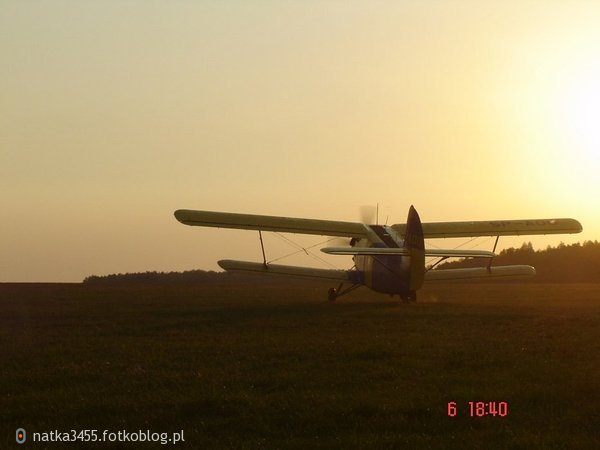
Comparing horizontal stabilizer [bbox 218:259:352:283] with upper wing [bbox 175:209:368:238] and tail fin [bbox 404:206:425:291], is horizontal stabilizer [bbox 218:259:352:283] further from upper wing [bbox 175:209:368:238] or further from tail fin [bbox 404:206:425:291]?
tail fin [bbox 404:206:425:291]

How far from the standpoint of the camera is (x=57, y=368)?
11195 millimetres

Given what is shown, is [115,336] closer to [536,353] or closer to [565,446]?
[536,353]

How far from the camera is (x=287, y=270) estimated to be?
87.4ft

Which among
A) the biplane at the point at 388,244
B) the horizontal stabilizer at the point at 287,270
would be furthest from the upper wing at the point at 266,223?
the horizontal stabilizer at the point at 287,270

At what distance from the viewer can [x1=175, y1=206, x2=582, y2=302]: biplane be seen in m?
22.0

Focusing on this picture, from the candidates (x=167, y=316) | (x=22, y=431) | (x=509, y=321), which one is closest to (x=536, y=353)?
(x=509, y=321)

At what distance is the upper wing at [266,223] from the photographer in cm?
2364

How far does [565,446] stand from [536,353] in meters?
5.19

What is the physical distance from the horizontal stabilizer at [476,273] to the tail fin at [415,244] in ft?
15.4

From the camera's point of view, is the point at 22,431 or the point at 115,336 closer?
the point at 22,431

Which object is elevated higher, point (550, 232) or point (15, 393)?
point (550, 232)
